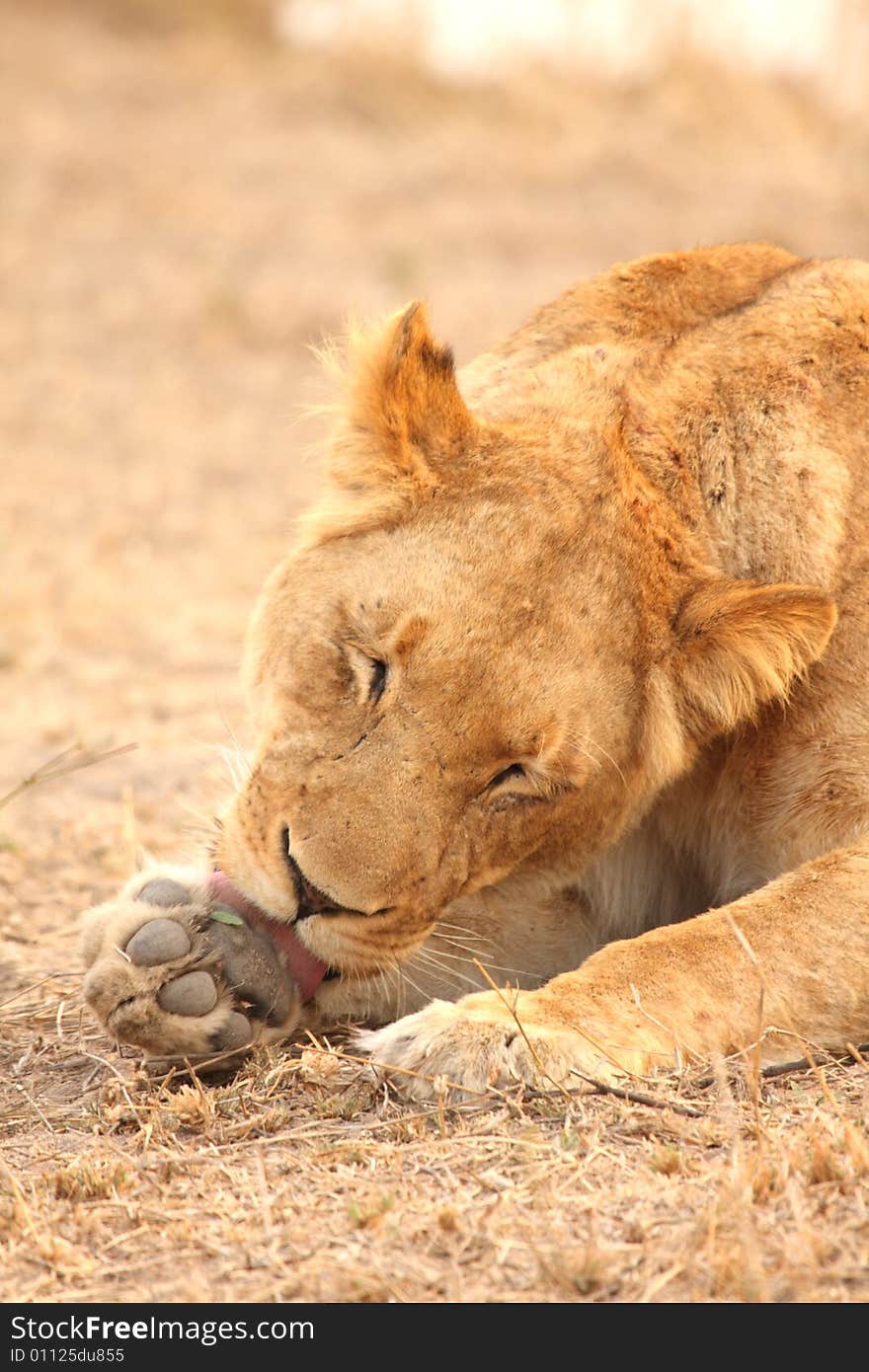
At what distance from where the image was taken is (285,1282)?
2291 millimetres

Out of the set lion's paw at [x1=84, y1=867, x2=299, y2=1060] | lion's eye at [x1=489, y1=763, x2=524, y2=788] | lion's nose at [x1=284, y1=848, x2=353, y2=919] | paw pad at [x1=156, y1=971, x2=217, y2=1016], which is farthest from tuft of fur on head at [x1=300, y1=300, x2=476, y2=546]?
paw pad at [x1=156, y1=971, x2=217, y2=1016]

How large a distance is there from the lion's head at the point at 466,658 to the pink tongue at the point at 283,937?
0.13 feet

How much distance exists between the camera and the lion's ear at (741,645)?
10.6ft

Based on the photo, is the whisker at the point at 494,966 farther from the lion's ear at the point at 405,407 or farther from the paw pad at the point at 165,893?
the lion's ear at the point at 405,407

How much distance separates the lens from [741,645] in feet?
10.7

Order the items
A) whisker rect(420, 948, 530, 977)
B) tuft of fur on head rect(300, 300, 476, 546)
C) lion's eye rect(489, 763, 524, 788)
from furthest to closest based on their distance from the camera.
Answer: whisker rect(420, 948, 530, 977) < tuft of fur on head rect(300, 300, 476, 546) < lion's eye rect(489, 763, 524, 788)

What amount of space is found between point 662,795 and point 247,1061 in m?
1.11

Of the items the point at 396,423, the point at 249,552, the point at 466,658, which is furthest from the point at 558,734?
the point at 249,552

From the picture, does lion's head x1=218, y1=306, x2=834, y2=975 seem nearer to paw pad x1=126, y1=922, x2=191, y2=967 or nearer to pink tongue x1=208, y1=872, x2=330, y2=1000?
pink tongue x1=208, y1=872, x2=330, y2=1000

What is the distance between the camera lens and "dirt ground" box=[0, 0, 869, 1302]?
2.40 meters

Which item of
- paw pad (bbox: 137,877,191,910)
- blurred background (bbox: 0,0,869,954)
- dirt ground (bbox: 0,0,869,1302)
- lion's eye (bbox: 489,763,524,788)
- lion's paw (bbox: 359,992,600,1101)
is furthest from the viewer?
blurred background (bbox: 0,0,869,954)

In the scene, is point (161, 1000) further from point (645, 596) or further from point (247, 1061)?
point (645, 596)

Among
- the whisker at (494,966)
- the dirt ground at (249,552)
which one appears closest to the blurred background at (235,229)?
the dirt ground at (249,552)
